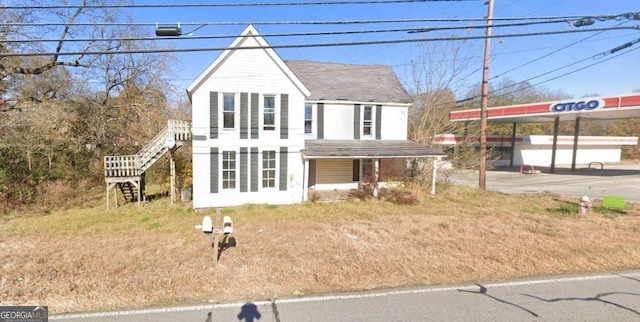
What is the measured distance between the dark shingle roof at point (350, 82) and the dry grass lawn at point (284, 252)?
7.04 meters

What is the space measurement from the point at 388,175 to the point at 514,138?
25701 mm

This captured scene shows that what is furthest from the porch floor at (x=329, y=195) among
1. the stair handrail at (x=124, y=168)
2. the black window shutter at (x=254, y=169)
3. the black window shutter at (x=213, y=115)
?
the stair handrail at (x=124, y=168)

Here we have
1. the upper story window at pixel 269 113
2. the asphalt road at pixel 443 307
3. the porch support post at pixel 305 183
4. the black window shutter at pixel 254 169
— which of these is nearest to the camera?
the asphalt road at pixel 443 307

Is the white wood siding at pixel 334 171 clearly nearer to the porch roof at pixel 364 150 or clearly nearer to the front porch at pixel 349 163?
the front porch at pixel 349 163

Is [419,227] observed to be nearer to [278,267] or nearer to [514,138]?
[278,267]

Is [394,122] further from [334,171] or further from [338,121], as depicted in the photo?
[334,171]

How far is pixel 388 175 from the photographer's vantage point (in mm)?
15828

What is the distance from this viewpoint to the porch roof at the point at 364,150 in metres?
13.0

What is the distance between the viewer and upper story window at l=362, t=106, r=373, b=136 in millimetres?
15680

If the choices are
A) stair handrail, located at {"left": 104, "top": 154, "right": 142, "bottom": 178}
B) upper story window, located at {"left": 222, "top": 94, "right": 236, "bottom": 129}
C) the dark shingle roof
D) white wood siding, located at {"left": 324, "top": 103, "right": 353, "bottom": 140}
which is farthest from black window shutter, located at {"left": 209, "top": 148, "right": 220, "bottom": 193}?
white wood siding, located at {"left": 324, "top": 103, "right": 353, "bottom": 140}

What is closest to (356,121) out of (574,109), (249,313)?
(249,313)

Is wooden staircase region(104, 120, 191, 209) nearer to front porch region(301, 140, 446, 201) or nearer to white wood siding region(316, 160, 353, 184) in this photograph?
front porch region(301, 140, 446, 201)

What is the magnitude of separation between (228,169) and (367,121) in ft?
25.6

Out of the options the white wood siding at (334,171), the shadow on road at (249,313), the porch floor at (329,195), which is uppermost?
the white wood siding at (334,171)
